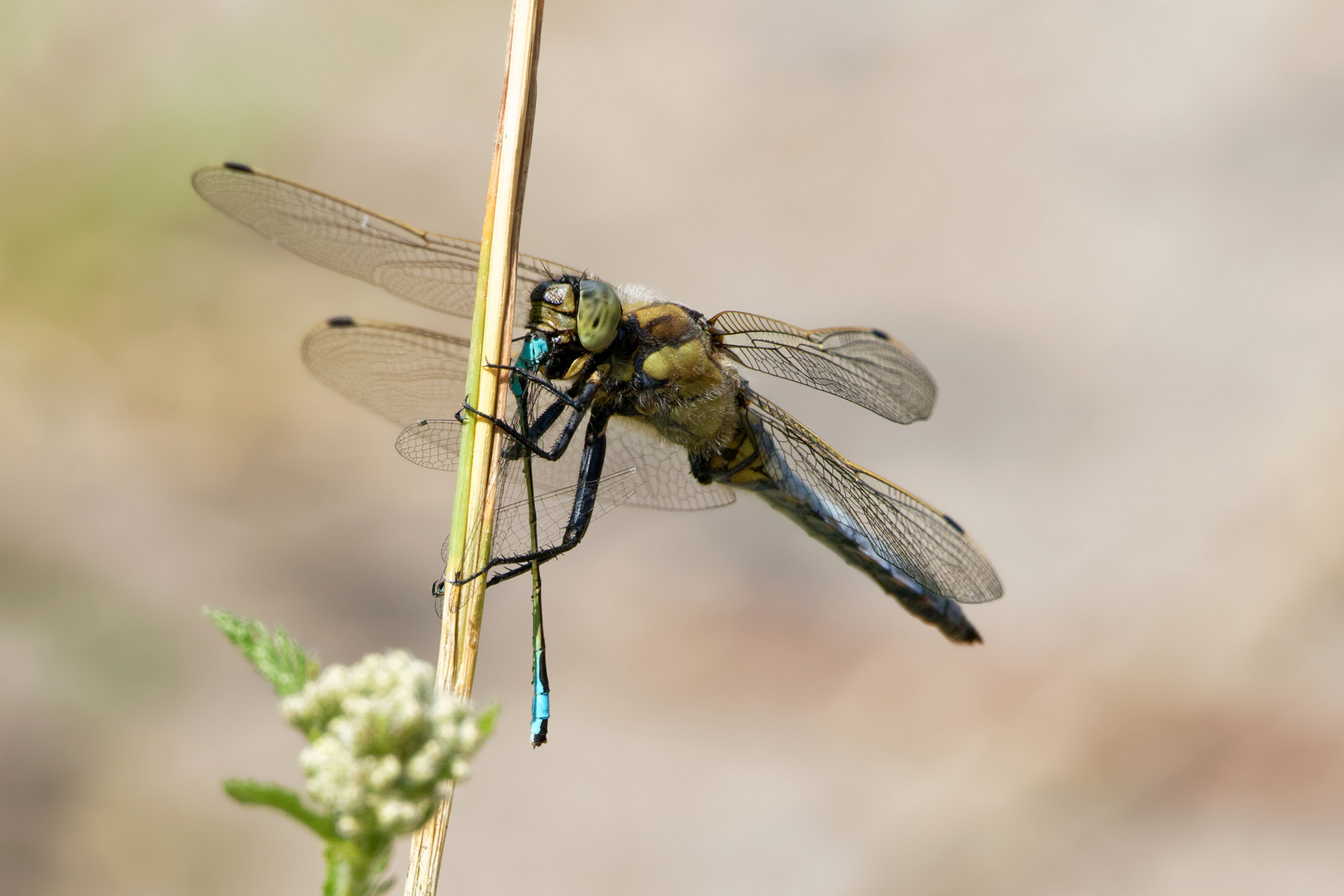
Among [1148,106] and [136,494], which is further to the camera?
[1148,106]

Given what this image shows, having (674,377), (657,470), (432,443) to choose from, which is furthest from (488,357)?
(657,470)

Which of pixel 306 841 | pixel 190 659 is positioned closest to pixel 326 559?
pixel 190 659

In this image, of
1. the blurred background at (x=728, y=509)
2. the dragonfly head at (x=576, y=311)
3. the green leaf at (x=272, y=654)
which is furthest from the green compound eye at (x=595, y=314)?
the blurred background at (x=728, y=509)

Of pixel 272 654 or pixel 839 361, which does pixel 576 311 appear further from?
pixel 272 654

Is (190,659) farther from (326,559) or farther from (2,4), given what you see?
(2,4)

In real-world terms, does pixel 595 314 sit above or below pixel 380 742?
above

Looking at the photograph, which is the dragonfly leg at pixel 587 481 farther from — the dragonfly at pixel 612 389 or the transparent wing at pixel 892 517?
the transparent wing at pixel 892 517

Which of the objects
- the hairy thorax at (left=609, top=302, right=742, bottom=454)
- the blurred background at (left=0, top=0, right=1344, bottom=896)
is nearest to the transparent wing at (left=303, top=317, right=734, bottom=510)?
A: the hairy thorax at (left=609, top=302, right=742, bottom=454)
